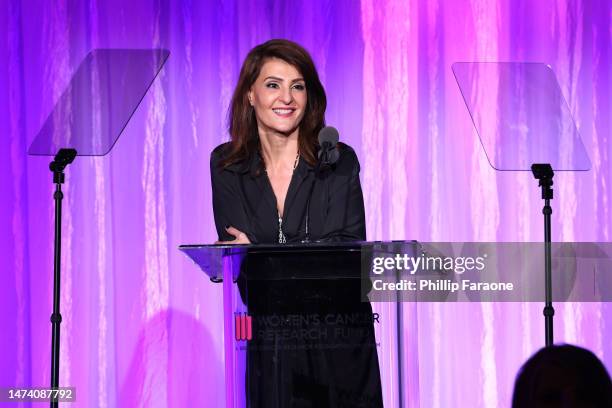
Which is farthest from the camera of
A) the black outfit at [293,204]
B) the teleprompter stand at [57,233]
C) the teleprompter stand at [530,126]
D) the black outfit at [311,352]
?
the teleprompter stand at [530,126]

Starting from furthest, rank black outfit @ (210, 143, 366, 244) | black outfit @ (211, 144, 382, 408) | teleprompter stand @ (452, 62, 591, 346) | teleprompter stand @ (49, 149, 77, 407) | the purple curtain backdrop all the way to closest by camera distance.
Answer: the purple curtain backdrop < teleprompter stand @ (452, 62, 591, 346) < teleprompter stand @ (49, 149, 77, 407) < black outfit @ (210, 143, 366, 244) < black outfit @ (211, 144, 382, 408)

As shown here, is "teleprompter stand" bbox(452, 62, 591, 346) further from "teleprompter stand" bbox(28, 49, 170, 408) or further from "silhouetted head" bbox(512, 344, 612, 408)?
"silhouetted head" bbox(512, 344, 612, 408)

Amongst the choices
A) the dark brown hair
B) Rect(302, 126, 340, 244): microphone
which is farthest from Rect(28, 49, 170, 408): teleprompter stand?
Rect(302, 126, 340, 244): microphone

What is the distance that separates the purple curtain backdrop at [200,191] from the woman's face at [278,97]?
124 centimetres

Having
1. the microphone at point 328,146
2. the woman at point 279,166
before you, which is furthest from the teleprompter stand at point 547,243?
the microphone at point 328,146

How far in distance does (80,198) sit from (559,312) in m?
2.53

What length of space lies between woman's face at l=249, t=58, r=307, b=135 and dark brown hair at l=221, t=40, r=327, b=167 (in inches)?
0.8

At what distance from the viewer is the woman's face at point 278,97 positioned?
3697 mm

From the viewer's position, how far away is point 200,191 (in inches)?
195

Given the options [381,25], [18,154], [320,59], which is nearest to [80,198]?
[18,154]

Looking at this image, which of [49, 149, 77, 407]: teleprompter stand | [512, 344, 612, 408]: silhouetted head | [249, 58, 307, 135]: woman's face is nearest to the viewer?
[512, 344, 612, 408]: silhouetted head

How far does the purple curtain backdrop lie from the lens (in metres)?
4.93

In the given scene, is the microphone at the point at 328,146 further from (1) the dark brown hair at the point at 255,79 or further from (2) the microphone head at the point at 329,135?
(1) the dark brown hair at the point at 255,79

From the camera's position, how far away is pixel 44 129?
4098 millimetres
